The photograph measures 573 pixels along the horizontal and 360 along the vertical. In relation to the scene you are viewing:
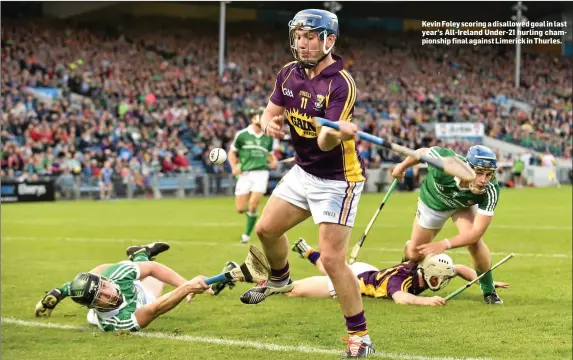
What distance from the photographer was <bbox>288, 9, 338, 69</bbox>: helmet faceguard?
23.6ft

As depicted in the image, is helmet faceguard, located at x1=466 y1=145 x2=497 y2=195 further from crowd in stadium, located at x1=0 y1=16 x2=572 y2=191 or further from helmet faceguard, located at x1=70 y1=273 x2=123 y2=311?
crowd in stadium, located at x1=0 y1=16 x2=572 y2=191

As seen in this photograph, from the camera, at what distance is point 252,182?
59.5 feet

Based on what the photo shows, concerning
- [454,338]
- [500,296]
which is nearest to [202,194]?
[500,296]

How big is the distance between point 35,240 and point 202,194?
15.6 meters

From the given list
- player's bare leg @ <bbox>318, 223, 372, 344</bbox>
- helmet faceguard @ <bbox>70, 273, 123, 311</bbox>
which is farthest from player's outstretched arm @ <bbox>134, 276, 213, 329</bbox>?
player's bare leg @ <bbox>318, 223, 372, 344</bbox>

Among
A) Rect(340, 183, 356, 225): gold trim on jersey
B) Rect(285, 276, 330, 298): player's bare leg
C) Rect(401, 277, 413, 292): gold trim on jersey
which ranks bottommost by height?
Rect(285, 276, 330, 298): player's bare leg

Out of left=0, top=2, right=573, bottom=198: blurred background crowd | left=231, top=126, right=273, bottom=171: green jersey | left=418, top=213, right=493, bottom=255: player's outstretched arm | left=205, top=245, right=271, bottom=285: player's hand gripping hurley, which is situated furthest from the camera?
left=0, top=2, right=573, bottom=198: blurred background crowd

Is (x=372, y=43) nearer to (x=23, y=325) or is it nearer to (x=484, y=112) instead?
(x=484, y=112)

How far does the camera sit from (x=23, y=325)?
9.30m

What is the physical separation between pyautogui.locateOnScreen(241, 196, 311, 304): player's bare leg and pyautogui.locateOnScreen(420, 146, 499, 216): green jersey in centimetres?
209

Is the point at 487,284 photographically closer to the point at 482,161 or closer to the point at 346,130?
the point at 482,161

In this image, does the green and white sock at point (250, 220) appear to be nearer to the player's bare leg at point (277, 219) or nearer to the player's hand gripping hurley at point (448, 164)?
the player's bare leg at point (277, 219)

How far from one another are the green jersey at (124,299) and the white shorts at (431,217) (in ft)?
10.6

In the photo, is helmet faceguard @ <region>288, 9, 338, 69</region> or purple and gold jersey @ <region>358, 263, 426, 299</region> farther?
purple and gold jersey @ <region>358, 263, 426, 299</region>
